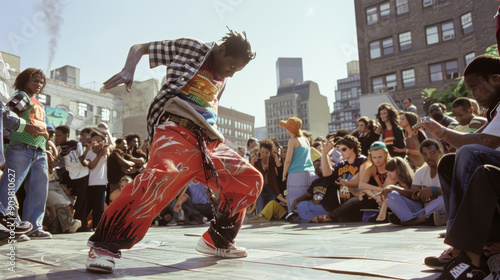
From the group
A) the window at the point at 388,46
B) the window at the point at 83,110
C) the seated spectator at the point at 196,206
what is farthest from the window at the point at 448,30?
the window at the point at 83,110

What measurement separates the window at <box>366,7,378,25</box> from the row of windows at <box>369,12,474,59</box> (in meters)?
1.60

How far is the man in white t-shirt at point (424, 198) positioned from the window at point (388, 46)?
2543 cm

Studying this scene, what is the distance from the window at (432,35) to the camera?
26.9 metres

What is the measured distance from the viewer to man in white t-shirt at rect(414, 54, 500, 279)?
176 centimetres

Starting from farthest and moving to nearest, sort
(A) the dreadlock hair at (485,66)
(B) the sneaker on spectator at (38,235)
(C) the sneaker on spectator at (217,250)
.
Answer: (B) the sneaker on spectator at (38,235)
(C) the sneaker on spectator at (217,250)
(A) the dreadlock hair at (485,66)

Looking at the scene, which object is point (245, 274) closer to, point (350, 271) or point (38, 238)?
point (350, 271)

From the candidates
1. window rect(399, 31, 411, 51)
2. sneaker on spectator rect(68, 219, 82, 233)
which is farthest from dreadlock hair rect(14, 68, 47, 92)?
window rect(399, 31, 411, 51)

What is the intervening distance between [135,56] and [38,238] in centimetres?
315

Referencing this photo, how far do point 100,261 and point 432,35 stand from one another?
29.4m

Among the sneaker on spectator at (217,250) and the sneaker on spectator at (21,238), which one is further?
the sneaker on spectator at (21,238)

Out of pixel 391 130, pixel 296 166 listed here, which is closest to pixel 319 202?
pixel 296 166

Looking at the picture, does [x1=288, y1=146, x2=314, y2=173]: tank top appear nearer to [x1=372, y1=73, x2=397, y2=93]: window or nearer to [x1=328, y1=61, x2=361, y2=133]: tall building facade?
[x1=372, y1=73, x2=397, y2=93]: window

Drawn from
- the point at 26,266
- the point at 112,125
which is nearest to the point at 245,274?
the point at 26,266

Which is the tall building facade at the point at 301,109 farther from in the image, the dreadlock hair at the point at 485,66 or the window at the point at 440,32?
the dreadlock hair at the point at 485,66
